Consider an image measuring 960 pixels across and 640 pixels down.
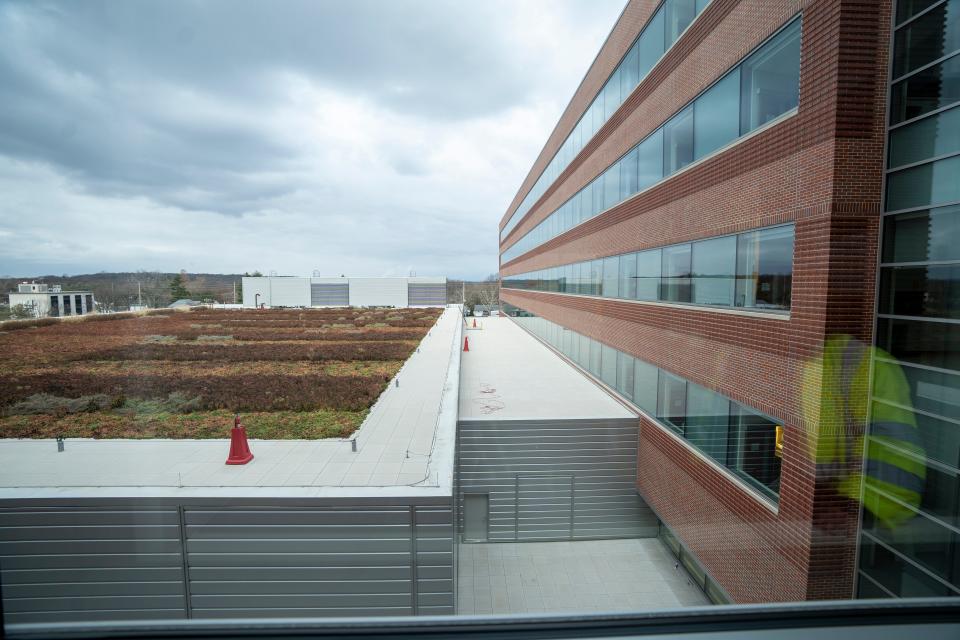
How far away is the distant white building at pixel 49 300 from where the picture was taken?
299cm

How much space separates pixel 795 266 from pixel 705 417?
2532 mm

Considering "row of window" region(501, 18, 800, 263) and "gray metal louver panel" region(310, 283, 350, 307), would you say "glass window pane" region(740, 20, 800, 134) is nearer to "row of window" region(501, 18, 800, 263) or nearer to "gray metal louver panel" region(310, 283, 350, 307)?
"row of window" region(501, 18, 800, 263)

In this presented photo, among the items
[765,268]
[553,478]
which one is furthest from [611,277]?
[765,268]

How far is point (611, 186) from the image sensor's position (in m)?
9.71

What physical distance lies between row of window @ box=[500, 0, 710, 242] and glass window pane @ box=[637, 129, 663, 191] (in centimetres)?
124

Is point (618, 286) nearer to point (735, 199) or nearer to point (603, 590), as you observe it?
point (735, 199)

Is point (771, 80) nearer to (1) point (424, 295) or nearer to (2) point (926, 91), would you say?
(2) point (926, 91)

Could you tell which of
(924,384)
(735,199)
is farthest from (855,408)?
(735,199)

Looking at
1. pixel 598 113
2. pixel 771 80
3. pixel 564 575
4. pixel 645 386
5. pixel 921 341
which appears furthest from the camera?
pixel 598 113

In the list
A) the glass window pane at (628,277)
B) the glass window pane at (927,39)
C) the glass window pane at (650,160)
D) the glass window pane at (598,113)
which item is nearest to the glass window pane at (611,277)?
the glass window pane at (628,277)

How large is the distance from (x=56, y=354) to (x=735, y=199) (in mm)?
8975

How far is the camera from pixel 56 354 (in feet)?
20.4

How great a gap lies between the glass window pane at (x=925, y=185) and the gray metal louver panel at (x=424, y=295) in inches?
1999

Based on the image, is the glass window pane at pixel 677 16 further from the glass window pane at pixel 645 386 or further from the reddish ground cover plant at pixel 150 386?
the reddish ground cover plant at pixel 150 386
